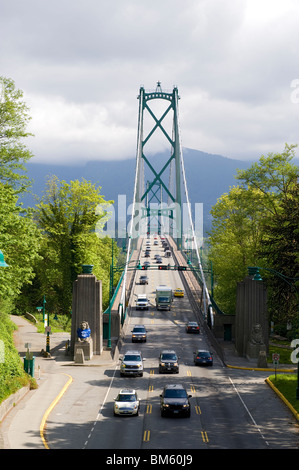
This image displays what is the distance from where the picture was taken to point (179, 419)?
31.0 meters

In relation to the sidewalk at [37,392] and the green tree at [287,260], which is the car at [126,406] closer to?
the sidewalk at [37,392]

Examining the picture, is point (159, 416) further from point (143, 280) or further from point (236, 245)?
point (143, 280)

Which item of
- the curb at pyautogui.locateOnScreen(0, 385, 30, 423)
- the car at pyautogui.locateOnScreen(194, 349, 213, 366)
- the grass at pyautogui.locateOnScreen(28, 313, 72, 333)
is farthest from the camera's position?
the grass at pyautogui.locateOnScreen(28, 313, 72, 333)

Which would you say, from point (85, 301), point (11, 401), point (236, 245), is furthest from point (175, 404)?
Result: point (236, 245)

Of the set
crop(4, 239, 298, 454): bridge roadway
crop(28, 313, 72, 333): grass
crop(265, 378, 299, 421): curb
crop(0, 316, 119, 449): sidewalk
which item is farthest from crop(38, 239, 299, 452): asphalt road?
crop(28, 313, 72, 333): grass

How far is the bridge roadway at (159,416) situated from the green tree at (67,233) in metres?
21.6

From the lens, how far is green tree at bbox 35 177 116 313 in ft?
228

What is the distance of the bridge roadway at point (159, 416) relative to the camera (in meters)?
26.6

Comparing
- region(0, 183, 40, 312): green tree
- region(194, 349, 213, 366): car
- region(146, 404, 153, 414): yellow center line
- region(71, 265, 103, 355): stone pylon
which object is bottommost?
region(146, 404, 153, 414): yellow center line

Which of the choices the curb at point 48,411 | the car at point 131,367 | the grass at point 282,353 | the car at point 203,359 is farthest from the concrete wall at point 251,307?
the curb at point 48,411

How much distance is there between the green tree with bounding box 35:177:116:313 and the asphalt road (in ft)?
70.9

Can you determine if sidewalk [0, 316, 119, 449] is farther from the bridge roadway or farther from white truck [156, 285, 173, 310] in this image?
white truck [156, 285, 173, 310]

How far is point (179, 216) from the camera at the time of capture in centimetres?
12356
